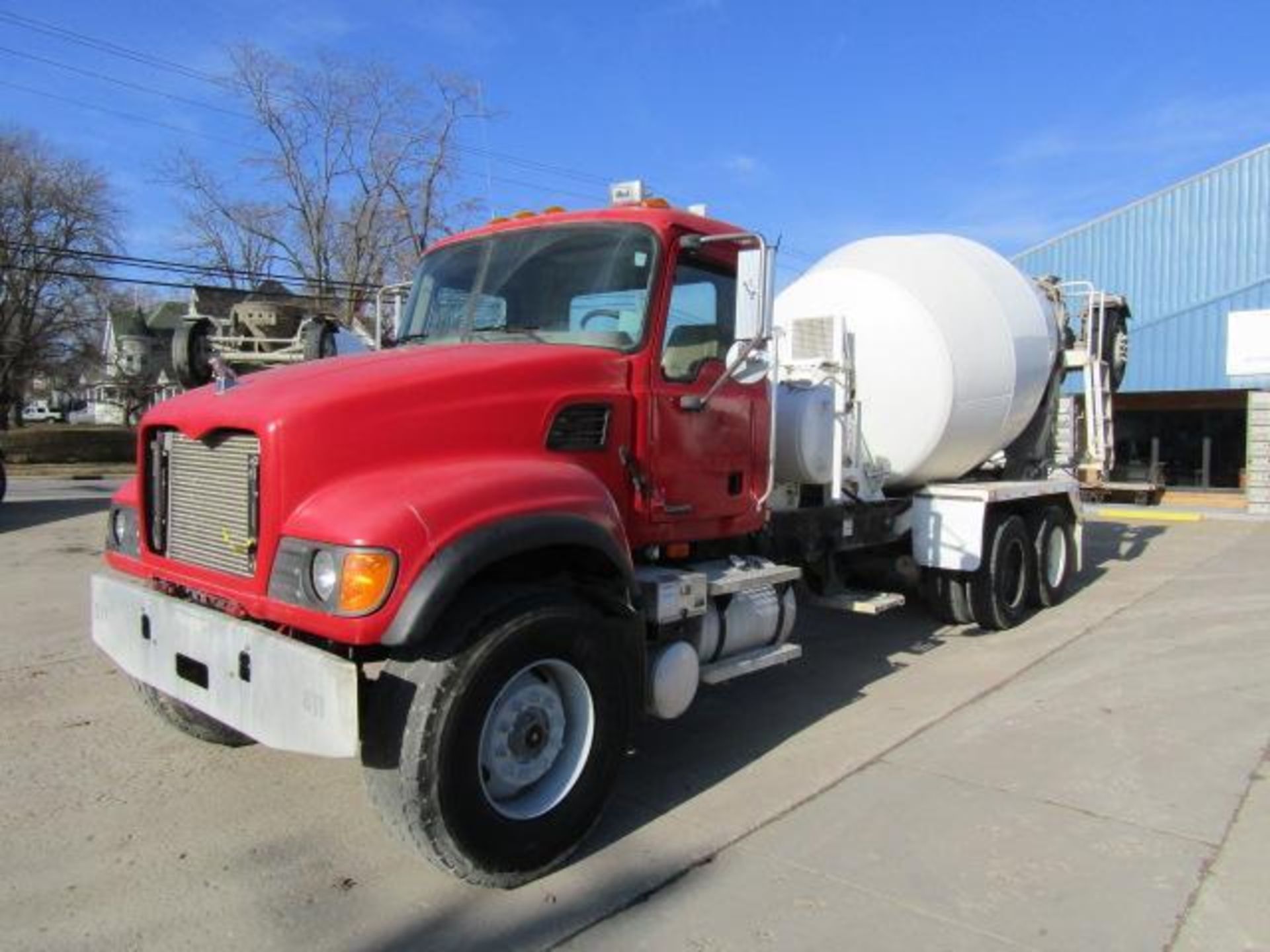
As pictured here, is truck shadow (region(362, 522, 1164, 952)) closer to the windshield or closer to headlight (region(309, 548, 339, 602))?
headlight (region(309, 548, 339, 602))

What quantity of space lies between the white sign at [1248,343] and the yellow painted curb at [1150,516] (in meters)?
3.17

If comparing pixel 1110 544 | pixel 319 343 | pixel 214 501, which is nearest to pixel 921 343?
pixel 319 343

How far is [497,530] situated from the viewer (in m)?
3.69

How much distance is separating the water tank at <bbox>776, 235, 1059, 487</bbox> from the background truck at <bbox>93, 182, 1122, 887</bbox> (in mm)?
1304

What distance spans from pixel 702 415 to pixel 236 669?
2.48 meters

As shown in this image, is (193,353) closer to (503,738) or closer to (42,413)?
(503,738)

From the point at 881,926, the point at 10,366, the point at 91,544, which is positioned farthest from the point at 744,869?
the point at 10,366

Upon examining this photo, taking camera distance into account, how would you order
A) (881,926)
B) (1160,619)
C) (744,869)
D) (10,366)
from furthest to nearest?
A: (10,366), (1160,619), (744,869), (881,926)

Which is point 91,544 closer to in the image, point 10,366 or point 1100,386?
point 1100,386

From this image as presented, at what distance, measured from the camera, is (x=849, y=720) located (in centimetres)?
595

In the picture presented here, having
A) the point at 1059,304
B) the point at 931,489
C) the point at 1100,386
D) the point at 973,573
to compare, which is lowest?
the point at 973,573

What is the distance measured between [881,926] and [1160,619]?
6757 mm

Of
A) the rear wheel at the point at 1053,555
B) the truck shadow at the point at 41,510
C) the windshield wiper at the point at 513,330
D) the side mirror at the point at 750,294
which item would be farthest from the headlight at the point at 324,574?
the truck shadow at the point at 41,510

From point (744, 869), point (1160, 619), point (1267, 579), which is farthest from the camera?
point (1267, 579)
